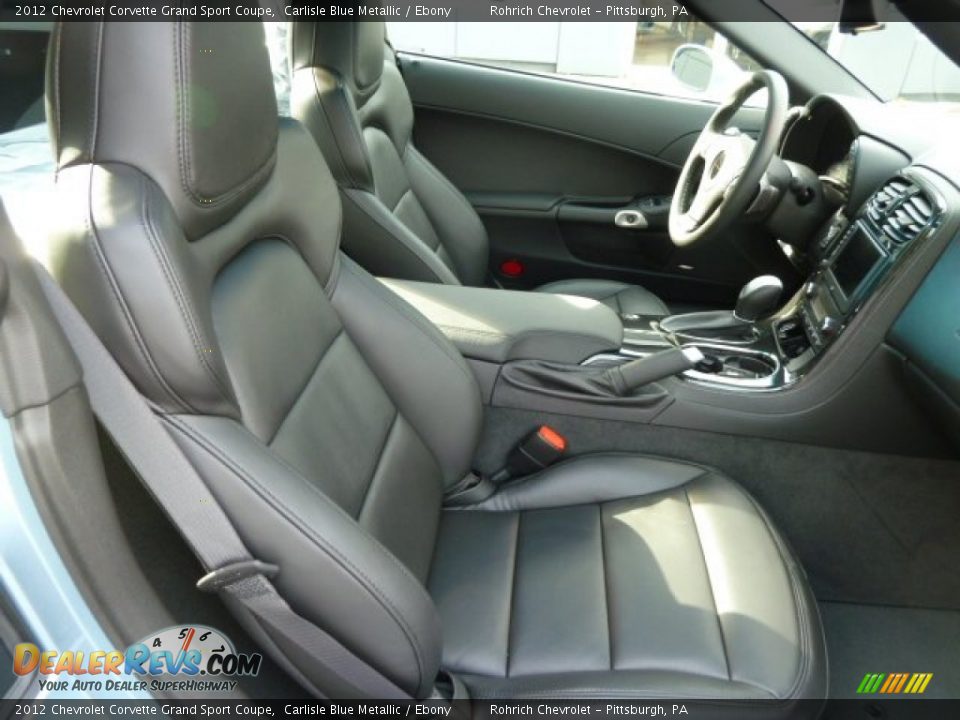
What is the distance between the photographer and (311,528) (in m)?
0.76

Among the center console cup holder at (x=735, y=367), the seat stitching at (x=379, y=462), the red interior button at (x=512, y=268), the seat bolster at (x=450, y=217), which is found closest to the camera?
the seat stitching at (x=379, y=462)

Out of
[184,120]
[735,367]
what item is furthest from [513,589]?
[184,120]

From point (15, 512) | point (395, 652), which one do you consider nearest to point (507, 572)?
point (395, 652)

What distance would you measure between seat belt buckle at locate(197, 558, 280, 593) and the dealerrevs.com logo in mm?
80

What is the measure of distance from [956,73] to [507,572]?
118cm

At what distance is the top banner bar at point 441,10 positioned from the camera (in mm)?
673

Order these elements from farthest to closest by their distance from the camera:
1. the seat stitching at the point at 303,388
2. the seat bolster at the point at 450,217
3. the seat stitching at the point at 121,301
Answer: the seat bolster at the point at 450,217 < the seat stitching at the point at 303,388 < the seat stitching at the point at 121,301

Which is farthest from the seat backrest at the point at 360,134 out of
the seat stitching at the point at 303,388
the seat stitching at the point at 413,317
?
the seat stitching at the point at 303,388

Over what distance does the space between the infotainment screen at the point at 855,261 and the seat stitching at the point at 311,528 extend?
973 mm

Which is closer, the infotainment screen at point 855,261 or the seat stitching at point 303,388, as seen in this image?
the seat stitching at point 303,388

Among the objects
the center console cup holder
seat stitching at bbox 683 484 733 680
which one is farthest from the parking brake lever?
seat stitching at bbox 683 484 733 680

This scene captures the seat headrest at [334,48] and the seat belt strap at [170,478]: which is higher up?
the seat headrest at [334,48]

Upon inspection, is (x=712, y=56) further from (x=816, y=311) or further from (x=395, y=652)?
(x=395, y=652)

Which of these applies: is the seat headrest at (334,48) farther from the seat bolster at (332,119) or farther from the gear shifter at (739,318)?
the gear shifter at (739,318)
